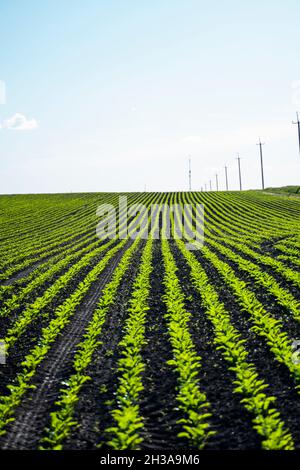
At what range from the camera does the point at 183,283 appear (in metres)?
17.6

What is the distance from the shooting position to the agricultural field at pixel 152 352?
7.09 meters

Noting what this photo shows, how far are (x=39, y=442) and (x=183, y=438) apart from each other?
247 cm

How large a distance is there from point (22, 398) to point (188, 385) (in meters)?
3.49

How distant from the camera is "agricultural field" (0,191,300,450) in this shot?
709 centimetres

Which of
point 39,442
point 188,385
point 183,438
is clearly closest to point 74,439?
point 39,442

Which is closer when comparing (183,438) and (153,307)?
(183,438)

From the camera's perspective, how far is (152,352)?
1043 cm

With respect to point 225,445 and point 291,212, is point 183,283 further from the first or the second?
point 291,212

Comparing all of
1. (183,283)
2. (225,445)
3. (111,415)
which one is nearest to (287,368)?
(225,445)

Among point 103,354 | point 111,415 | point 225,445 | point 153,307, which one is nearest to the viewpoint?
point 225,445
